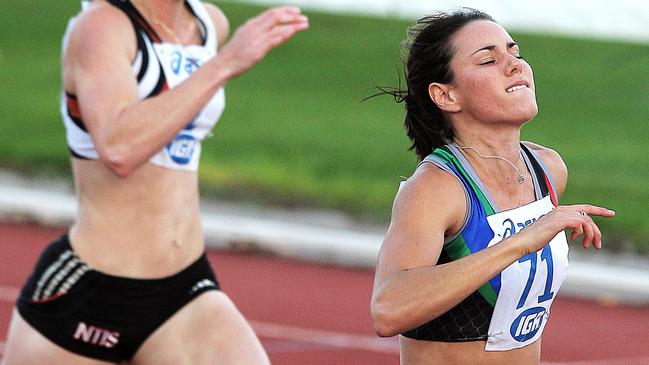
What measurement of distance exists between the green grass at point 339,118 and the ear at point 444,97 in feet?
22.6

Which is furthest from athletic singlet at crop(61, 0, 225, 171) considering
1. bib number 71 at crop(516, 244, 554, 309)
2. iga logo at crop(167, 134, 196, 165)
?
bib number 71 at crop(516, 244, 554, 309)

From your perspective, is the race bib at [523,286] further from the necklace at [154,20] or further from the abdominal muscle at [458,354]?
the necklace at [154,20]

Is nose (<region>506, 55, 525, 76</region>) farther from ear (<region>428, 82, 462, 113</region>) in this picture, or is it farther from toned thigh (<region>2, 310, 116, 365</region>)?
toned thigh (<region>2, 310, 116, 365</region>)

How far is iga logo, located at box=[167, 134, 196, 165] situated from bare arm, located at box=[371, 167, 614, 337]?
3.62ft

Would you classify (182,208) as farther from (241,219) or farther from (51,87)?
(51,87)

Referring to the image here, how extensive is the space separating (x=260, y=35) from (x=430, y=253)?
0.93 m

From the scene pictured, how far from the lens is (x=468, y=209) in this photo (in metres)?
3.54

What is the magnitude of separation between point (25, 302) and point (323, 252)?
5.39 m

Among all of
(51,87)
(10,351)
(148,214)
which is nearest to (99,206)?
(148,214)

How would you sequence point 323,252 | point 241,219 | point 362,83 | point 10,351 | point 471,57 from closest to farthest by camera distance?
point 471,57
point 10,351
point 323,252
point 241,219
point 362,83

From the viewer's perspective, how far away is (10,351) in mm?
4398

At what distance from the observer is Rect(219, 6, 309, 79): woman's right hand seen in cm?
398

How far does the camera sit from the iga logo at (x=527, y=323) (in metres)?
3.63

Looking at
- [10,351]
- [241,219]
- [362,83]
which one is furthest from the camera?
[362,83]
